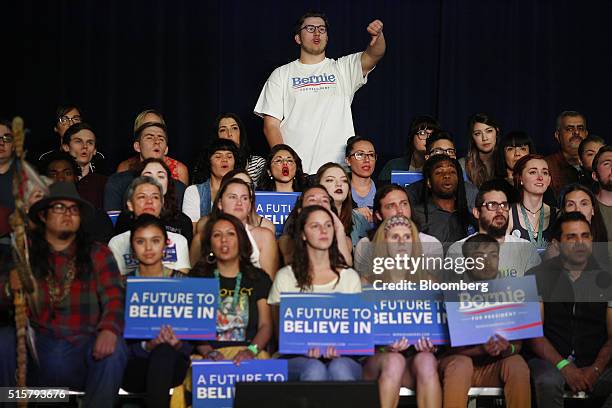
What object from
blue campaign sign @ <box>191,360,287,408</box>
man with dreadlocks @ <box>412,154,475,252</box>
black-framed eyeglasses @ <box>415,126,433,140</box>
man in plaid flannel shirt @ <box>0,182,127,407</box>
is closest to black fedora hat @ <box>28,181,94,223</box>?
man in plaid flannel shirt @ <box>0,182,127,407</box>

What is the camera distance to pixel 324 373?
4684 mm

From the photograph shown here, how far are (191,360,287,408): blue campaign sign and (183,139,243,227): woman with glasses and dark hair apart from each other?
5.52 ft

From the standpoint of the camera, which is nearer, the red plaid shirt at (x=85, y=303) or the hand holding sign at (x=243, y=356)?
the hand holding sign at (x=243, y=356)

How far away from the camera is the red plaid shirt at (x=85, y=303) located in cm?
480

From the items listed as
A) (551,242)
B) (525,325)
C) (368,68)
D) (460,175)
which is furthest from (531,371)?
(368,68)

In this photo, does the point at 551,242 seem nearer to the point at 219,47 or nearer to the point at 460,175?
the point at 460,175

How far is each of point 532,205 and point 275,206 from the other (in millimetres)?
1517

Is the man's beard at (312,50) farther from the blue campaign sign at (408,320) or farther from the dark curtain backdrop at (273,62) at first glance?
the blue campaign sign at (408,320)

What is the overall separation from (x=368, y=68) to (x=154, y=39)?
209cm

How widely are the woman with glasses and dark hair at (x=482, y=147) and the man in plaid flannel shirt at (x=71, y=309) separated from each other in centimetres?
273

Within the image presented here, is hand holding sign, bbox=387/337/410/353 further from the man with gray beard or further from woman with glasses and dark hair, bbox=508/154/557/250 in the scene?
the man with gray beard

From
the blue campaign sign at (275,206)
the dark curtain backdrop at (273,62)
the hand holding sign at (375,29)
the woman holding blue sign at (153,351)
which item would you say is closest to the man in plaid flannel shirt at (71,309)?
the woman holding blue sign at (153,351)

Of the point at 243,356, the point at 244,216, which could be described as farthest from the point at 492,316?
the point at 244,216

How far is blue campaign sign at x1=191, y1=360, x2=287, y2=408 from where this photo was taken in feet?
15.1
